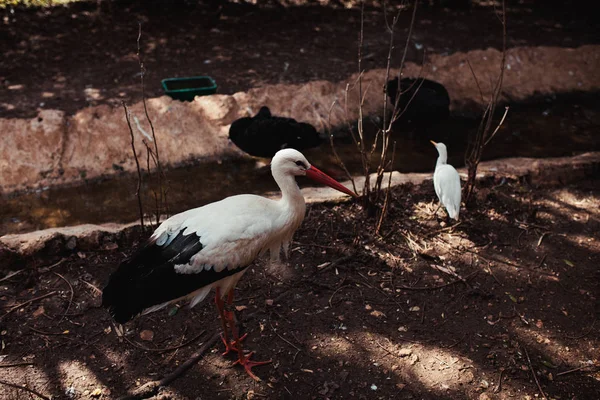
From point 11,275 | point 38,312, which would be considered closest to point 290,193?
point 38,312

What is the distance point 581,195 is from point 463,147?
5.90 ft

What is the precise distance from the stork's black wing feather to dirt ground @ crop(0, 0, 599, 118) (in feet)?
12.0

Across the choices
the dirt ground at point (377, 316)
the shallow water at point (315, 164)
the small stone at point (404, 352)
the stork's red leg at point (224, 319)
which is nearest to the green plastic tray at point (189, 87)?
the shallow water at point (315, 164)

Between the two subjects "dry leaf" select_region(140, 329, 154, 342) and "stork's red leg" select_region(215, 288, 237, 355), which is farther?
"dry leaf" select_region(140, 329, 154, 342)

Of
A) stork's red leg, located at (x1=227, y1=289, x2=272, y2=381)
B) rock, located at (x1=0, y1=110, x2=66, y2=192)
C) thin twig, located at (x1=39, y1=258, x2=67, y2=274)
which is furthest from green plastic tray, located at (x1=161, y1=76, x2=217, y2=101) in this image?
stork's red leg, located at (x1=227, y1=289, x2=272, y2=381)

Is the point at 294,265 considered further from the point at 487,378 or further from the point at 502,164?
the point at 502,164

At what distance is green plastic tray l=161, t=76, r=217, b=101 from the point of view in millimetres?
6379

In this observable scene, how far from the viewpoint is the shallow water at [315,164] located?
518cm

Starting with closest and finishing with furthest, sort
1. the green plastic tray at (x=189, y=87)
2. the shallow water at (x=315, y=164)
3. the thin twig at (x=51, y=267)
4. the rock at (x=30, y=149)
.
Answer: the thin twig at (x=51, y=267)
the shallow water at (x=315, y=164)
the rock at (x=30, y=149)
the green plastic tray at (x=189, y=87)

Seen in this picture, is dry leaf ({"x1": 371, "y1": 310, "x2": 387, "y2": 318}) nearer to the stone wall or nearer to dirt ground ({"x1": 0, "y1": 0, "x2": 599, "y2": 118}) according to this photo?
the stone wall

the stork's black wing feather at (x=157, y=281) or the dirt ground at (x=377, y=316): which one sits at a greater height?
the stork's black wing feather at (x=157, y=281)

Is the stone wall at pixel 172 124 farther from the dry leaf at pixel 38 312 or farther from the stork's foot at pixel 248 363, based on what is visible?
the stork's foot at pixel 248 363

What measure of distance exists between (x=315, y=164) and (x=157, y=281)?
11.1 feet

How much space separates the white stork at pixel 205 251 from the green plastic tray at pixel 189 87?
135 inches
